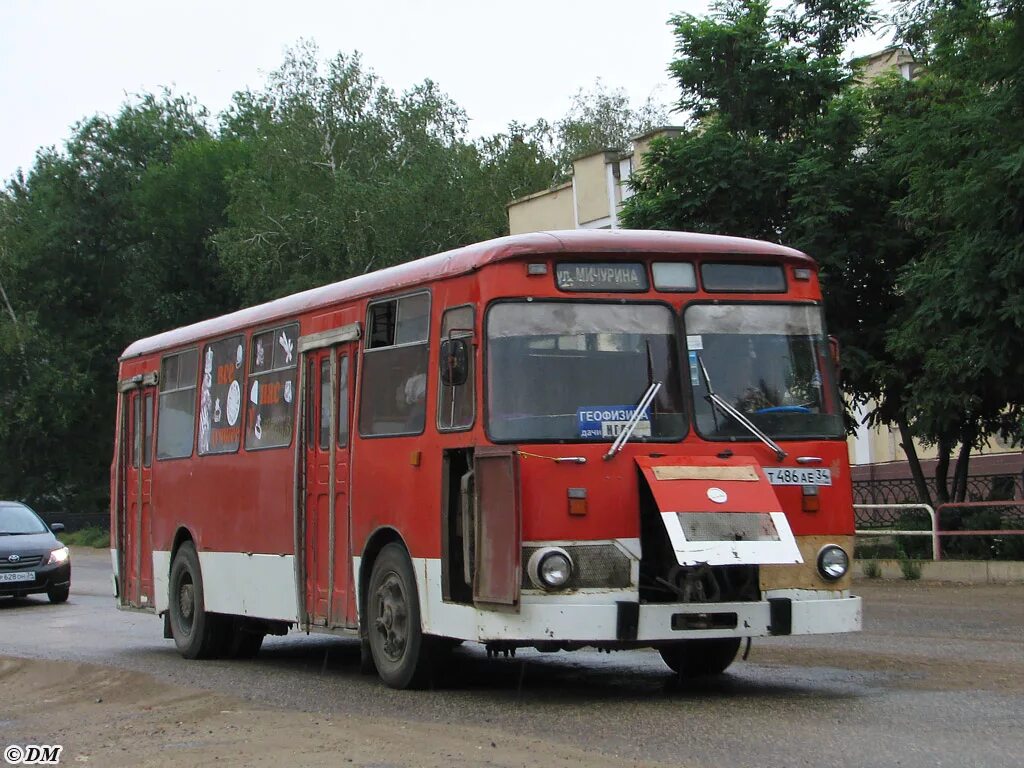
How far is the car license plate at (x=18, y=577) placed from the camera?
79.9 ft

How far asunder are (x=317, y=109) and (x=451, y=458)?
155 ft

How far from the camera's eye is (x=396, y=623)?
11578 mm

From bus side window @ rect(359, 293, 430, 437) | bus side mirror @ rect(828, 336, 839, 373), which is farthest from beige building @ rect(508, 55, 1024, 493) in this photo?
bus side mirror @ rect(828, 336, 839, 373)

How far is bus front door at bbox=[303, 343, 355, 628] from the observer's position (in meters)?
12.5

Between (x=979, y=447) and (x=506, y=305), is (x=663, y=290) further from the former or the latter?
(x=979, y=447)

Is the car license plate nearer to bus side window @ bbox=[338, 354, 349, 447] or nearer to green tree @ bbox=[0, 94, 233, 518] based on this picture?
bus side window @ bbox=[338, 354, 349, 447]

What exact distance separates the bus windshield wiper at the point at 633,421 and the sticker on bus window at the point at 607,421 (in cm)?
2

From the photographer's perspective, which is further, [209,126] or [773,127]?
[209,126]

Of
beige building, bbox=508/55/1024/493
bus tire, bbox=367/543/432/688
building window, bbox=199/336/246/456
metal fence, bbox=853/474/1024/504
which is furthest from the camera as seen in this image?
beige building, bbox=508/55/1024/493

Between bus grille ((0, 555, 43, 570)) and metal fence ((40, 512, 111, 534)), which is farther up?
metal fence ((40, 512, 111, 534))

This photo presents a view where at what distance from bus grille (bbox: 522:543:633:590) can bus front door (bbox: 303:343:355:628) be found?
271 centimetres

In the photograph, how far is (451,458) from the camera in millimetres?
10875

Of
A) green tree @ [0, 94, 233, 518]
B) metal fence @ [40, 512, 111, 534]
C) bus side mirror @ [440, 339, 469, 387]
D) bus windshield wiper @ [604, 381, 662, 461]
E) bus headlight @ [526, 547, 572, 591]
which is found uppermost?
green tree @ [0, 94, 233, 518]

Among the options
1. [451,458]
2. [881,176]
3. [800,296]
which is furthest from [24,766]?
[881,176]
